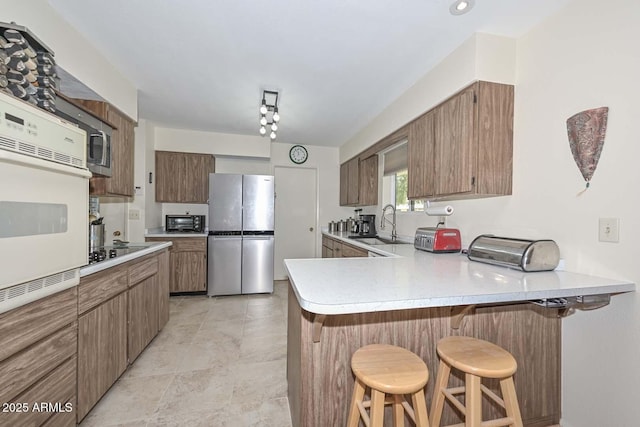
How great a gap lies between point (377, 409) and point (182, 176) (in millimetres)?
4014

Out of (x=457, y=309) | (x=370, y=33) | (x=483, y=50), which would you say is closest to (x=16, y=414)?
(x=457, y=309)

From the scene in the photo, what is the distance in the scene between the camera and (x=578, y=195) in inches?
56.4

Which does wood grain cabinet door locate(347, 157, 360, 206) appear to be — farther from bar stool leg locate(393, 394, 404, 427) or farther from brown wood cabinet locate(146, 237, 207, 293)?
bar stool leg locate(393, 394, 404, 427)

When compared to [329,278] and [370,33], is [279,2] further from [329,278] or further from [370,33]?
[329,278]

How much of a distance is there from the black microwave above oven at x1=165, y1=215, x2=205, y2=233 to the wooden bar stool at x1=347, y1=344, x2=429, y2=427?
11.8 feet

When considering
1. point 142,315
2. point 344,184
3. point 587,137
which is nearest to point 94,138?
point 142,315

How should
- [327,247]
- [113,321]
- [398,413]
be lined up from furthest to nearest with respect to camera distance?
[327,247]
[113,321]
[398,413]

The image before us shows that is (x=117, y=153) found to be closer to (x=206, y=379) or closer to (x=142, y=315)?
(x=142, y=315)

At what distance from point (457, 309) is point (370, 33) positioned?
1.78 metres

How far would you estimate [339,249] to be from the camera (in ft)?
12.0

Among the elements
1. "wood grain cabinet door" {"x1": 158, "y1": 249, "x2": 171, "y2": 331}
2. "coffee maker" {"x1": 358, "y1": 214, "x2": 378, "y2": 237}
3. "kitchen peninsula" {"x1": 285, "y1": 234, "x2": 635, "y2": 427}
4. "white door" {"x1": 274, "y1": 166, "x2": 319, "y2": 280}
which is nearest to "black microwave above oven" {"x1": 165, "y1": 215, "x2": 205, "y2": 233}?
"white door" {"x1": 274, "y1": 166, "x2": 319, "y2": 280}

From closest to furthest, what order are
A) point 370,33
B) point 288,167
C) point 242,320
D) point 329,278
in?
point 329,278 < point 370,33 < point 242,320 < point 288,167

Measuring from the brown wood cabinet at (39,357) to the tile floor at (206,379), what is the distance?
39 centimetres

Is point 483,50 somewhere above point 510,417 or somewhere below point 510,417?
above
